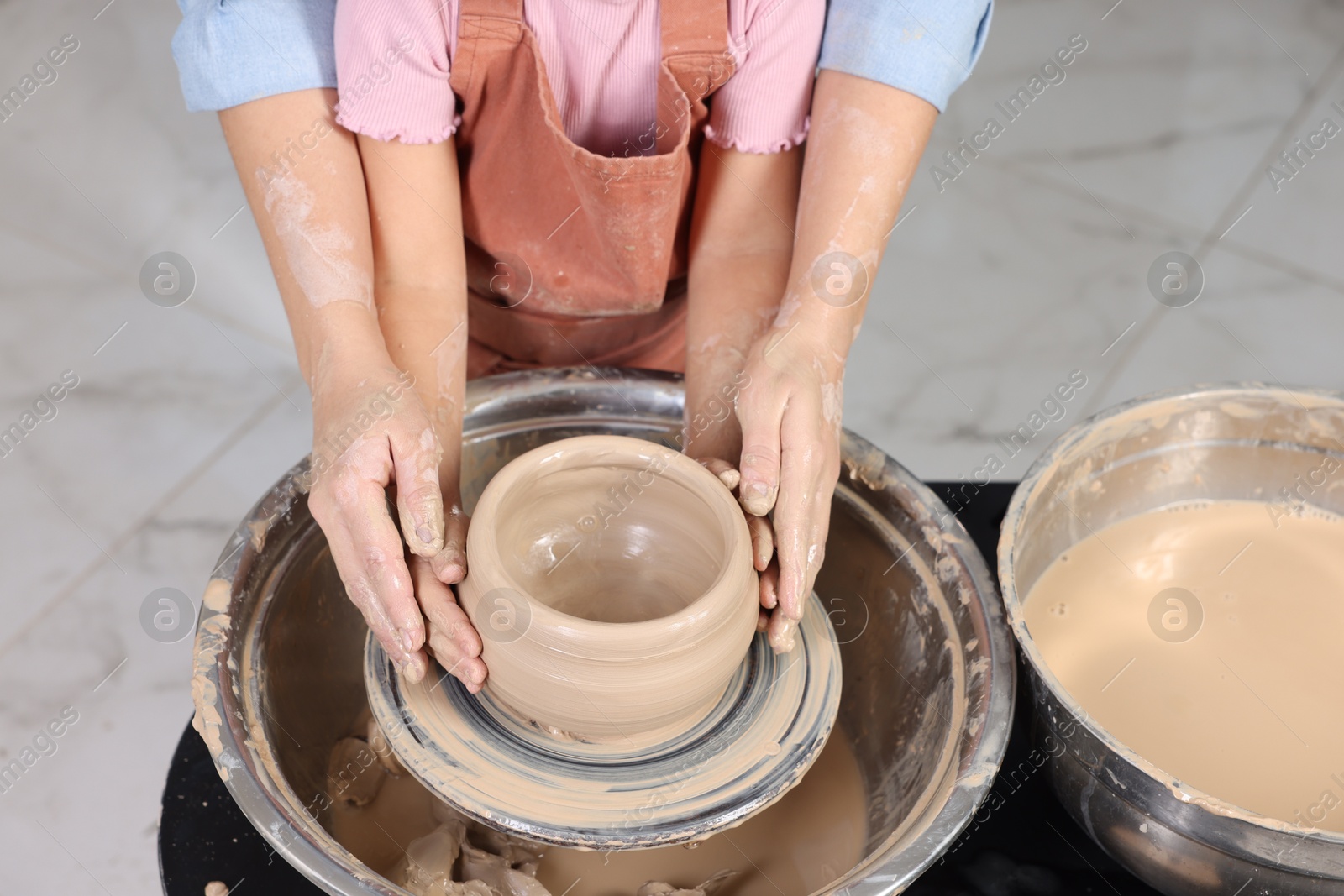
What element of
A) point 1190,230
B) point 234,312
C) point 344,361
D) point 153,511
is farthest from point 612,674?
point 1190,230

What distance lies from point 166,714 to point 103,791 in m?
0.18

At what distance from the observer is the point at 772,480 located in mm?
1132

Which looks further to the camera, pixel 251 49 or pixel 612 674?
pixel 251 49

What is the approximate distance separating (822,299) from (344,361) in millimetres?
524

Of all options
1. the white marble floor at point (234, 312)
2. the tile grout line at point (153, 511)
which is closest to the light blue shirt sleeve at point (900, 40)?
the white marble floor at point (234, 312)

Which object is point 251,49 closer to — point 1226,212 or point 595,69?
point 595,69

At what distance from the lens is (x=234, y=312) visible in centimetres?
293

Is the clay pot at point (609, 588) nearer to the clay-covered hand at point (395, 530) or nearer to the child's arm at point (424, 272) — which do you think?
the clay-covered hand at point (395, 530)

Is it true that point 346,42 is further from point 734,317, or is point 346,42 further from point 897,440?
point 897,440

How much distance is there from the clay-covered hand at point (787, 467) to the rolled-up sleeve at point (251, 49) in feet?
1.93

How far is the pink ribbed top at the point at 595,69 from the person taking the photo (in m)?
1.20

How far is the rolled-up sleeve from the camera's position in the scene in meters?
1.19

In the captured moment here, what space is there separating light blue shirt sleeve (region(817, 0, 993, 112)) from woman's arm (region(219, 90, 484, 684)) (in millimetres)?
570

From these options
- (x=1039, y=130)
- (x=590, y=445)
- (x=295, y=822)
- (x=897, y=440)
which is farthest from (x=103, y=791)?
(x=1039, y=130)
